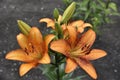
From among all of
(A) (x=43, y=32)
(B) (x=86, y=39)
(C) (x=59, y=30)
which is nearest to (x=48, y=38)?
(C) (x=59, y=30)

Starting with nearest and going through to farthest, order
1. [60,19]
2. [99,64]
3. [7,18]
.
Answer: [60,19] < [99,64] < [7,18]

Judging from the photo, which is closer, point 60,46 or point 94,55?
point 60,46

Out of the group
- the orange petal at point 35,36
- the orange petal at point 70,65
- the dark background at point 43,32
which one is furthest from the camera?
the dark background at point 43,32

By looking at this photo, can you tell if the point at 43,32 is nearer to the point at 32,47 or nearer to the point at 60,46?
the point at 32,47

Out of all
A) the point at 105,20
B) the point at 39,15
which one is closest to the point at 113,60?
the point at 105,20

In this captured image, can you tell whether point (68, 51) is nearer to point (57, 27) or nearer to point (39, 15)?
point (57, 27)

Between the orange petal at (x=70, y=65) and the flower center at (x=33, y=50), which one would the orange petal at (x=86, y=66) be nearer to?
the orange petal at (x=70, y=65)

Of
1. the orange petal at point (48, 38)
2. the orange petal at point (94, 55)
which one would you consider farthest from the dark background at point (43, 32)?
the orange petal at point (48, 38)
